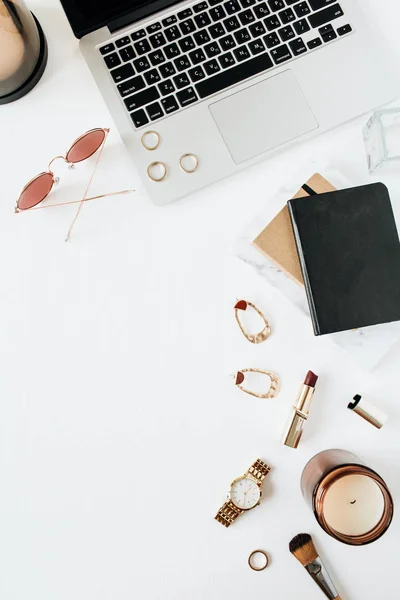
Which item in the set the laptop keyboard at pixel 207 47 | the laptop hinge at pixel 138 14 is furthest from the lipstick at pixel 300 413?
the laptop hinge at pixel 138 14

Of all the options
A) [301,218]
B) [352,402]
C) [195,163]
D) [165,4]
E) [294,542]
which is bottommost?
[294,542]

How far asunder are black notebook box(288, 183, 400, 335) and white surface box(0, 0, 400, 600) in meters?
0.05

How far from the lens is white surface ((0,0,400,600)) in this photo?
704 millimetres

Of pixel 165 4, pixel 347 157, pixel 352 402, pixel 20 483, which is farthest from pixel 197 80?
pixel 20 483

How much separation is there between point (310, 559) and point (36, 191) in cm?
59

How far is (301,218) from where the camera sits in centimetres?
69

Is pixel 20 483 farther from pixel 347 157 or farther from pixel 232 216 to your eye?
pixel 347 157

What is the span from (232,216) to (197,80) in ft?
0.59

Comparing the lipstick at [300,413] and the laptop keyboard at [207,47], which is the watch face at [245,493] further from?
the laptop keyboard at [207,47]

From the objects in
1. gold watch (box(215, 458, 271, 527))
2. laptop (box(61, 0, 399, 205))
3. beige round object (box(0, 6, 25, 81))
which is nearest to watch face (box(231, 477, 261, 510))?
gold watch (box(215, 458, 271, 527))

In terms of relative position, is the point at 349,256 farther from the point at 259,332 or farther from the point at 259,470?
the point at 259,470

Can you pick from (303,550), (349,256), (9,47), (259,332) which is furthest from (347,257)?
(9,47)

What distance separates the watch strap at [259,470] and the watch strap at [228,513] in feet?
0.15

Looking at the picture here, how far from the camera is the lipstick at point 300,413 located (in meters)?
0.69
